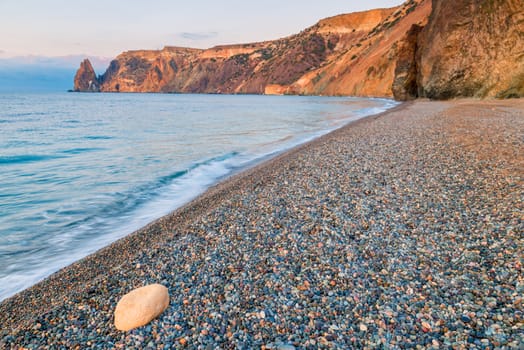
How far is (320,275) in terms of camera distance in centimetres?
330

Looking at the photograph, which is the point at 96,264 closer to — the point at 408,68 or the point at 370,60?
the point at 408,68

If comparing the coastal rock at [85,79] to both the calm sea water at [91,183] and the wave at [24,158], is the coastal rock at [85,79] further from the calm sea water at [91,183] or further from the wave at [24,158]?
the wave at [24,158]

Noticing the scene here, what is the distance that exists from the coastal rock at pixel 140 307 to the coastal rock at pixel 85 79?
214447 millimetres

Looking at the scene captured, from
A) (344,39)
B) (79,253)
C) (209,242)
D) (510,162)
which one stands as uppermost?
(344,39)

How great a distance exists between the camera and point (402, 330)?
2.47m

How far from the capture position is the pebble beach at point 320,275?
2.53m

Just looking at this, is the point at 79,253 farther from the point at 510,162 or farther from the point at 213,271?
the point at 510,162

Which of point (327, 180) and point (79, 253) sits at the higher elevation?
point (327, 180)

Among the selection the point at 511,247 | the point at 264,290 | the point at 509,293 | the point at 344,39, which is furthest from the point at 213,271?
the point at 344,39

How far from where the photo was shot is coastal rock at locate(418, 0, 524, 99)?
20.2 m

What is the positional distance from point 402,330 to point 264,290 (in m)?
1.22

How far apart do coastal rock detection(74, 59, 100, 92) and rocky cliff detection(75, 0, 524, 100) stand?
573 mm

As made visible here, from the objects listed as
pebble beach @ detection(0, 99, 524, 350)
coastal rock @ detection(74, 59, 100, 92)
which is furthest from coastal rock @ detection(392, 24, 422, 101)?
coastal rock @ detection(74, 59, 100, 92)

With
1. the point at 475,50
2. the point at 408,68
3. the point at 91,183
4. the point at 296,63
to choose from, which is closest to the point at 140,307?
the point at 91,183
